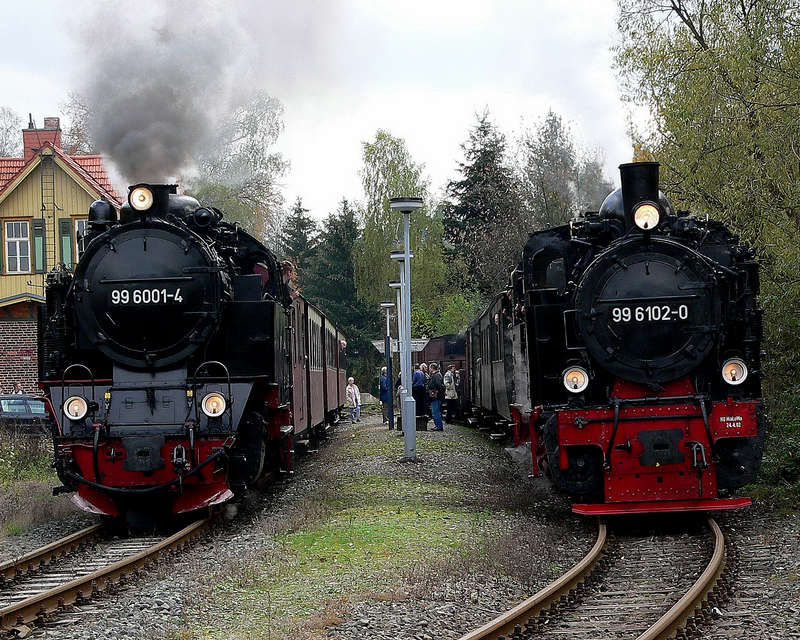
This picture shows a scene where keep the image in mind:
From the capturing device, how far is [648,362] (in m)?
9.23

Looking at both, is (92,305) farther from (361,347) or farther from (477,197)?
(361,347)

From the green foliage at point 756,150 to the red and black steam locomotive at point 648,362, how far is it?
2.47 meters

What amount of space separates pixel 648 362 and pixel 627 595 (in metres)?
2.87

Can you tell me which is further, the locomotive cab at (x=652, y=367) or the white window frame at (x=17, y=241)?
the white window frame at (x=17, y=241)

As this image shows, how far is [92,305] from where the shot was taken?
9.91m

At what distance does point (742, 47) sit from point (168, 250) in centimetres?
788

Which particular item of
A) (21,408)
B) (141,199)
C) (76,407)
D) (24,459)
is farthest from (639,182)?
(21,408)

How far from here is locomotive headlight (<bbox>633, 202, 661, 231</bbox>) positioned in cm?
917

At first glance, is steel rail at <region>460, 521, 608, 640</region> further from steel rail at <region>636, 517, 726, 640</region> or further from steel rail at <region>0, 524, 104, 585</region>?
steel rail at <region>0, 524, 104, 585</region>

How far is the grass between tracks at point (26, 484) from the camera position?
416 inches

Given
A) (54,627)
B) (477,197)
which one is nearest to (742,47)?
(54,627)

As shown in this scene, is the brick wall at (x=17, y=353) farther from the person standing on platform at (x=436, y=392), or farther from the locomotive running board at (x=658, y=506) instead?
the locomotive running board at (x=658, y=506)

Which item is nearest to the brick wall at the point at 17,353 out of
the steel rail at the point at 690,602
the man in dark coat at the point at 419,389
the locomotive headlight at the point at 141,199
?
the man in dark coat at the point at 419,389

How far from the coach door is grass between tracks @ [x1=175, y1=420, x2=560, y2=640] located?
3.57 feet
